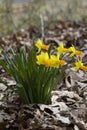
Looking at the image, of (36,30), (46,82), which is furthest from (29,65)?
(36,30)

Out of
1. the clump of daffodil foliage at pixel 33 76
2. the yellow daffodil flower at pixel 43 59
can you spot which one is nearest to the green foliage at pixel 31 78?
the clump of daffodil foliage at pixel 33 76

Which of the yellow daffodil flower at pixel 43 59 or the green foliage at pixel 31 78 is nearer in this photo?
the yellow daffodil flower at pixel 43 59

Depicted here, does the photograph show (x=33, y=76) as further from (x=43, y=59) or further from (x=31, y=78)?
(x=43, y=59)

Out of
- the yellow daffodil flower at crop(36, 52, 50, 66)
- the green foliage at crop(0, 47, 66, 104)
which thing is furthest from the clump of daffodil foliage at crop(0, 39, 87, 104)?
the yellow daffodil flower at crop(36, 52, 50, 66)

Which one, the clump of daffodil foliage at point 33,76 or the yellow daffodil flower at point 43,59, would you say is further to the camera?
the clump of daffodil foliage at point 33,76

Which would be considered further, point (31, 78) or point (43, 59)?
point (31, 78)

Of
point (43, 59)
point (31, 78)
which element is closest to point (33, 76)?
point (31, 78)

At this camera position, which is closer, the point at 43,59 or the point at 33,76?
the point at 43,59

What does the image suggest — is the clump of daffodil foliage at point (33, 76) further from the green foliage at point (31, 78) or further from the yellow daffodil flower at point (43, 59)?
the yellow daffodil flower at point (43, 59)
